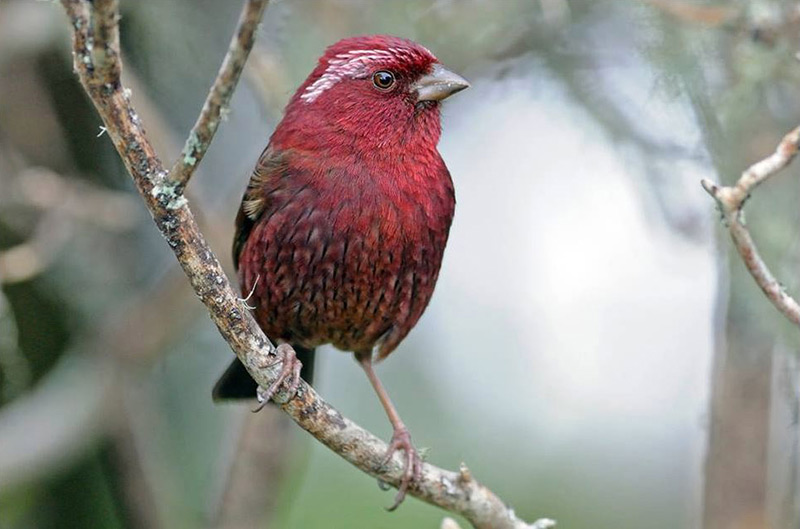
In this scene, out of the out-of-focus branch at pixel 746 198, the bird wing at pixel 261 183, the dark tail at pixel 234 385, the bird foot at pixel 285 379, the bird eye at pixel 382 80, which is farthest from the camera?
the dark tail at pixel 234 385

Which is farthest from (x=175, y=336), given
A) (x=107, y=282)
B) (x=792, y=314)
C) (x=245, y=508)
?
(x=792, y=314)

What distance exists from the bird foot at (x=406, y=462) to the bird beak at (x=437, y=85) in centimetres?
97

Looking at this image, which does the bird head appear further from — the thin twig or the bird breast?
the thin twig

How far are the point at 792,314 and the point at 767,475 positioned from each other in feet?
6.96

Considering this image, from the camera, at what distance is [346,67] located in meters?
3.39

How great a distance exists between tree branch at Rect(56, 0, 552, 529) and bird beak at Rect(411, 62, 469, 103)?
94 cm

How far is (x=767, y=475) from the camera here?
14.8ft

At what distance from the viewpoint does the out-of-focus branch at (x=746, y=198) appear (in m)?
2.49

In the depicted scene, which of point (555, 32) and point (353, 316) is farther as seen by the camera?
point (555, 32)

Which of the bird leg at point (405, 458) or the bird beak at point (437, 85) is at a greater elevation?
the bird beak at point (437, 85)

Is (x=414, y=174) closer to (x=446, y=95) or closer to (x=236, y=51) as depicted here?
(x=446, y=95)

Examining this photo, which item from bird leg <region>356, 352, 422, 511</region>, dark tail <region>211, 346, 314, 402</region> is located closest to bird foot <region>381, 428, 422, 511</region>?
bird leg <region>356, 352, 422, 511</region>

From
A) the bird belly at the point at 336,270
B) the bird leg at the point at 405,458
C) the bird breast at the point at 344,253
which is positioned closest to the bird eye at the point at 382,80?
the bird breast at the point at 344,253

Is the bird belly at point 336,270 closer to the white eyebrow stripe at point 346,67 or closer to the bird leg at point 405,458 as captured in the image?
the bird leg at point 405,458
